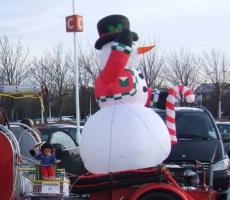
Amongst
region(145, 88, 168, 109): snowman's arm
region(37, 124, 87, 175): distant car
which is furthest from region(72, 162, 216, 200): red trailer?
region(37, 124, 87, 175): distant car

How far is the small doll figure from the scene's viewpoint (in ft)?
22.0

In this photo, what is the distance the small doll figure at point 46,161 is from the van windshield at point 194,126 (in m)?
3.15

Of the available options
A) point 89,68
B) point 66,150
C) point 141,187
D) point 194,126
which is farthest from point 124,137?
point 89,68

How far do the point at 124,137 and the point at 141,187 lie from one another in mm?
680

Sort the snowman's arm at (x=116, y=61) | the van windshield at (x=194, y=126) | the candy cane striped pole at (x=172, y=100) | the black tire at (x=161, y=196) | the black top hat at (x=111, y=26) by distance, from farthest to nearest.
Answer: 1. the van windshield at (x=194, y=126)
2. the candy cane striped pole at (x=172, y=100)
3. the black top hat at (x=111, y=26)
4. the snowman's arm at (x=116, y=61)
5. the black tire at (x=161, y=196)

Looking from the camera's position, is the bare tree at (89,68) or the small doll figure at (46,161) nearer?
the small doll figure at (46,161)

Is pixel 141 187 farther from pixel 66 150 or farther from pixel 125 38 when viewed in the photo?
pixel 66 150

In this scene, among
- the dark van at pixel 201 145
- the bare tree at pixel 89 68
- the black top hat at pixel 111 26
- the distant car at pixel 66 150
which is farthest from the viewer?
the bare tree at pixel 89 68

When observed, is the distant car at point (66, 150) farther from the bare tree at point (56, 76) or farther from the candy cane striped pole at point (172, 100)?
the bare tree at point (56, 76)

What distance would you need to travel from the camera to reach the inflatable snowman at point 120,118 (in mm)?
6273

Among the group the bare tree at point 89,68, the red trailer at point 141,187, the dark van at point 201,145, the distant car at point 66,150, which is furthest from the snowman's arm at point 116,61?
the bare tree at point 89,68

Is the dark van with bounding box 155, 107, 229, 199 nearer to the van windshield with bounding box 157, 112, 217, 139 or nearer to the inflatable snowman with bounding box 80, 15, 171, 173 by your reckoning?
the van windshield with bounding box 157, 112, 217, 139

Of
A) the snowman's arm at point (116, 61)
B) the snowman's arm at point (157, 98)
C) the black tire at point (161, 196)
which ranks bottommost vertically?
the black tire at point (161, 196)

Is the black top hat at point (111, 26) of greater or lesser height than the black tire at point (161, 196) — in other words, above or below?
above
